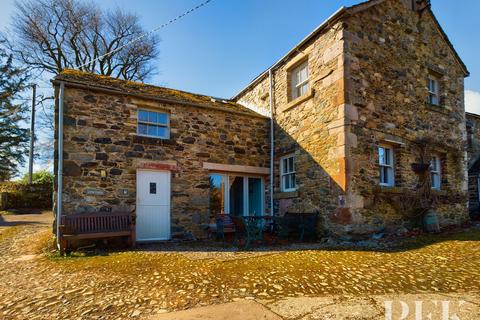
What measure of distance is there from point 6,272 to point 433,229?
1030cm

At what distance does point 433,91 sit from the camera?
10.6 m

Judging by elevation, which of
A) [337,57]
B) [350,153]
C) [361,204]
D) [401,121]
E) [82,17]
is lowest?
Result: [361,204]

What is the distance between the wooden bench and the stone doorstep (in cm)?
446

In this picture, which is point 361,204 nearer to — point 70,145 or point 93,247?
point 93,247

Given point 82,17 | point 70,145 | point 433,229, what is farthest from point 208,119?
point 82,17

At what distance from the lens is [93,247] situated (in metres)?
7.16

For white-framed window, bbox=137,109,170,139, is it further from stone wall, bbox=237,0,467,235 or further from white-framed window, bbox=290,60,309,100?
white-framed window, bbox=290,60,309,100

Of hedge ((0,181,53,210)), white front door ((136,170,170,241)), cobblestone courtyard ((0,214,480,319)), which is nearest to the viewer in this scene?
cobblestone courtyard ((0,214,480,319))

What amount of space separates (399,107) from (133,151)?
789cm

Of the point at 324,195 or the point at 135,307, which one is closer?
the point at 135,307

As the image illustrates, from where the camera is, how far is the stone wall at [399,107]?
8.00m

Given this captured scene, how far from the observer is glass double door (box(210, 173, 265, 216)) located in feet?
31.2

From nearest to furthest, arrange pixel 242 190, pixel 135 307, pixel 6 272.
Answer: pixel 135 307 → pixel 6 272 → pixel 242 190

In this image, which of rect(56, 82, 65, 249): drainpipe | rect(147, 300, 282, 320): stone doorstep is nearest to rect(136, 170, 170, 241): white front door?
rect(56, 82, 65, 249): drainpipe
